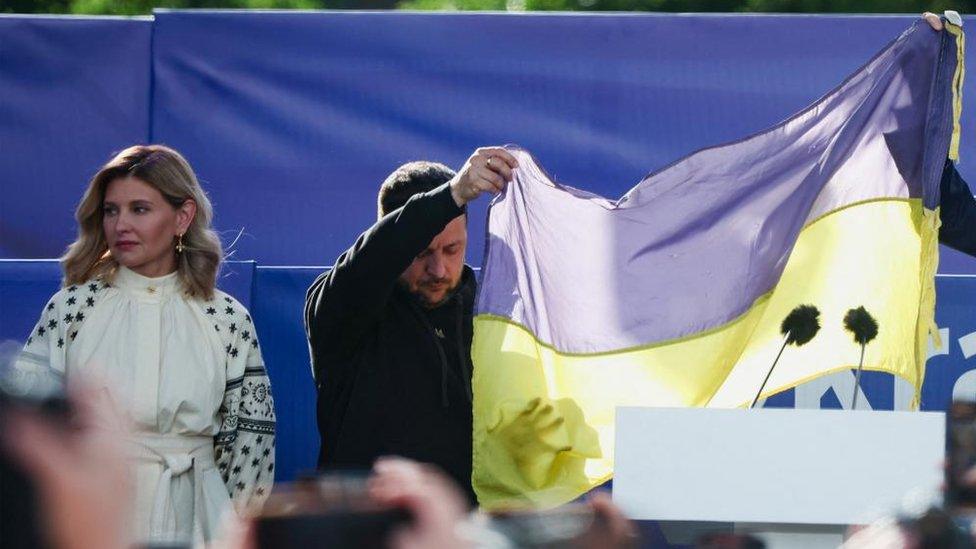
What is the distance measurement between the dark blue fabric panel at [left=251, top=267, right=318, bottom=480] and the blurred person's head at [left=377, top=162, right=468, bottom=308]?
1.06m

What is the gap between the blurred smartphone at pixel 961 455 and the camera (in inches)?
88.5

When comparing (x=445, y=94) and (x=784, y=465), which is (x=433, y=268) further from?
(x=445, y=94)

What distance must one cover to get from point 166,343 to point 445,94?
237cm

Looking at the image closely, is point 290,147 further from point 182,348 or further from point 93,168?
point 182,348

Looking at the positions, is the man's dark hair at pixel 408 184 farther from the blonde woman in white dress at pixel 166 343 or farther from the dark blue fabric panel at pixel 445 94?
the dark blue fabric panel at pixel 445 94

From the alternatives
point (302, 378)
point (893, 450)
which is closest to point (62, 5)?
point (302, 378)

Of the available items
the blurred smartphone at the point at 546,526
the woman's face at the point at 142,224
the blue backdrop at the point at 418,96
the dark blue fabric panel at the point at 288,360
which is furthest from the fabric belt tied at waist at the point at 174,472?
the blurred smartphone at the point at 546,526

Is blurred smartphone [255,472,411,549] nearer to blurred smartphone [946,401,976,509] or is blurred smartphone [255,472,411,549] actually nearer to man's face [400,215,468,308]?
blurred smartphone [946,401,976,509]

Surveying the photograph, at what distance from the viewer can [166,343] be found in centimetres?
436

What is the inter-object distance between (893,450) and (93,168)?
4.20 m

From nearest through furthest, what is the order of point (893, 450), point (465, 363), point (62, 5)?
point (893, 450) < point (465, 363) < point (62, 5)

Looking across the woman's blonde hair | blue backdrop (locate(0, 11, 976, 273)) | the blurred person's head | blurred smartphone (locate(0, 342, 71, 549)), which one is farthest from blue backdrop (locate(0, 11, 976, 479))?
blurred smartphone (locate(0, 342, 71, 549))

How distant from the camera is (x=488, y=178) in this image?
155 inches

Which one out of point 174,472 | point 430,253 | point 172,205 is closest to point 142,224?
point 172,205
